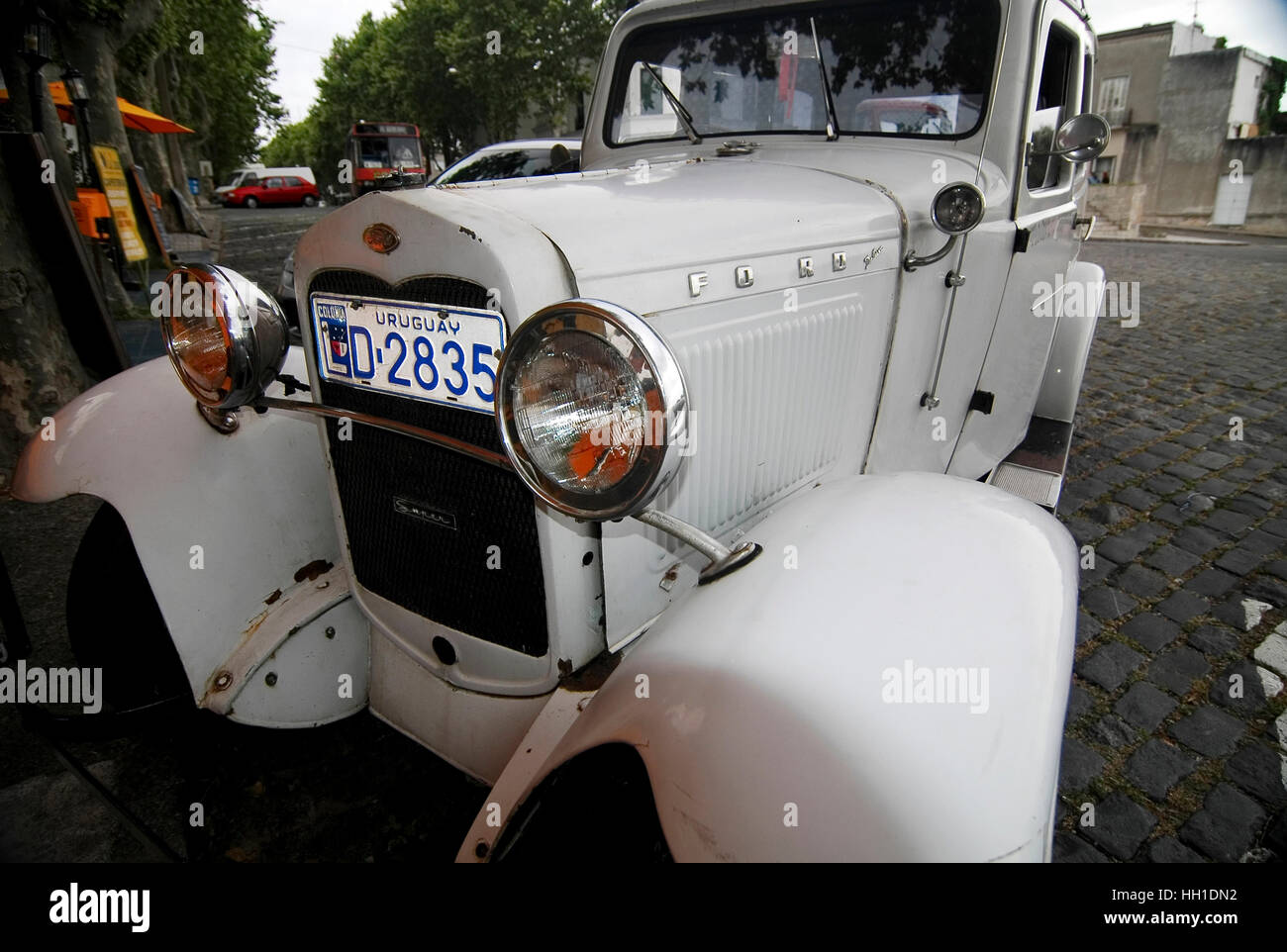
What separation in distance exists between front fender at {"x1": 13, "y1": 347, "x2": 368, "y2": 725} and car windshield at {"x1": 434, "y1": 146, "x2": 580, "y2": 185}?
609 centimetres

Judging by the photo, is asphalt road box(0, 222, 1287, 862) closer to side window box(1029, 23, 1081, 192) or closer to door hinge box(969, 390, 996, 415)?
door hinge box(969, 390, 996, 415)

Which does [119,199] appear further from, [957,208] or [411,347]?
[957,208]

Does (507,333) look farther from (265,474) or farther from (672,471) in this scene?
(265,474)

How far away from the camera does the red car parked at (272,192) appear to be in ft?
97.0

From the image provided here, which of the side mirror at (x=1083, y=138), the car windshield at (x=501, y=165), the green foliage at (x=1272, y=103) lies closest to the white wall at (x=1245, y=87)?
the green foliage at (x=1272, y=103)

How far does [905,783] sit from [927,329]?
1603mm

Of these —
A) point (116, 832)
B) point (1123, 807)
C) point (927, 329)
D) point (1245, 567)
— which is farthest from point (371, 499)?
point (1245, 567)

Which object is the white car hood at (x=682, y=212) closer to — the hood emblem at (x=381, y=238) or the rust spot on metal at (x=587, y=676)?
the hood emblem at (x=381, y=238)

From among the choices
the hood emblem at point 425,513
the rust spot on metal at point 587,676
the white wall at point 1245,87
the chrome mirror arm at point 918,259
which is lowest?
the rust spot on metal at point 587,676

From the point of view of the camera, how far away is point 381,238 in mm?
1360

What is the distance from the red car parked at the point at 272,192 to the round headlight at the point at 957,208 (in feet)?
111

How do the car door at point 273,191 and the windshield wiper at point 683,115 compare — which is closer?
the windshield wiper at point 683,115

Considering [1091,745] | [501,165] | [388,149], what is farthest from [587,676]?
[388,149]

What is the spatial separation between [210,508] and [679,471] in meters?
1.31
